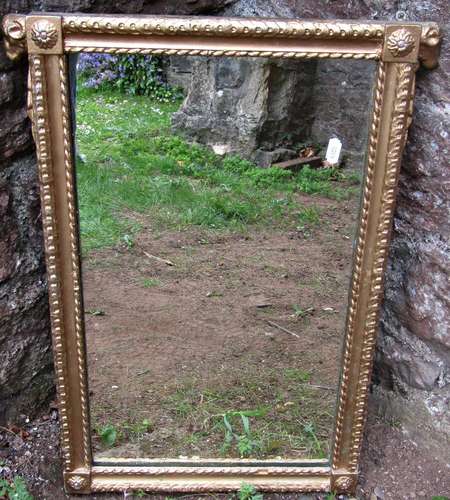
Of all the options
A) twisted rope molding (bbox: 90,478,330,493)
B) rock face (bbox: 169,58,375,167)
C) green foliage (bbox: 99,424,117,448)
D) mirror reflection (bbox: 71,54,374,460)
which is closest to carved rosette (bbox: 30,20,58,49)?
mirror reflection (bbox: 71,54,374,460)

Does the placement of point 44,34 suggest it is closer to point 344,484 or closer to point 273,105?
point 273,105

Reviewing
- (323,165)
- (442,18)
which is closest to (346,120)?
(323,165)

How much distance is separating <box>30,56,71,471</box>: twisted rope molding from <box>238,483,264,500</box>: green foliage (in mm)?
448

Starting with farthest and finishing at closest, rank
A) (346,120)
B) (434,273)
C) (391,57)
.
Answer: (434,273) < (346,120) < (391,57)

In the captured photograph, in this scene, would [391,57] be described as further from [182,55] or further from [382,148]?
[182,55]

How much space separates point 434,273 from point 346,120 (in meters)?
0.45

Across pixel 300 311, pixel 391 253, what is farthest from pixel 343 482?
pixel 391 253

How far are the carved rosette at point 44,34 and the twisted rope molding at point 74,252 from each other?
0.12 ft

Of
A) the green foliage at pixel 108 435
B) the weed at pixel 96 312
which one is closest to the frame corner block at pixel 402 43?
the weed at pixel 96 312

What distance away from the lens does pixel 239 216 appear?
1744mm

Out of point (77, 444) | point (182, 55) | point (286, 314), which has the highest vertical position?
point (182, 55)

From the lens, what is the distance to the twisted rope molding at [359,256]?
4.89 feet

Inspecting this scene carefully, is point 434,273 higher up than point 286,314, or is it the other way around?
point 434,273

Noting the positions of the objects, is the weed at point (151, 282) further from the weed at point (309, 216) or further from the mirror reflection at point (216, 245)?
the weed at point (309, 216)
